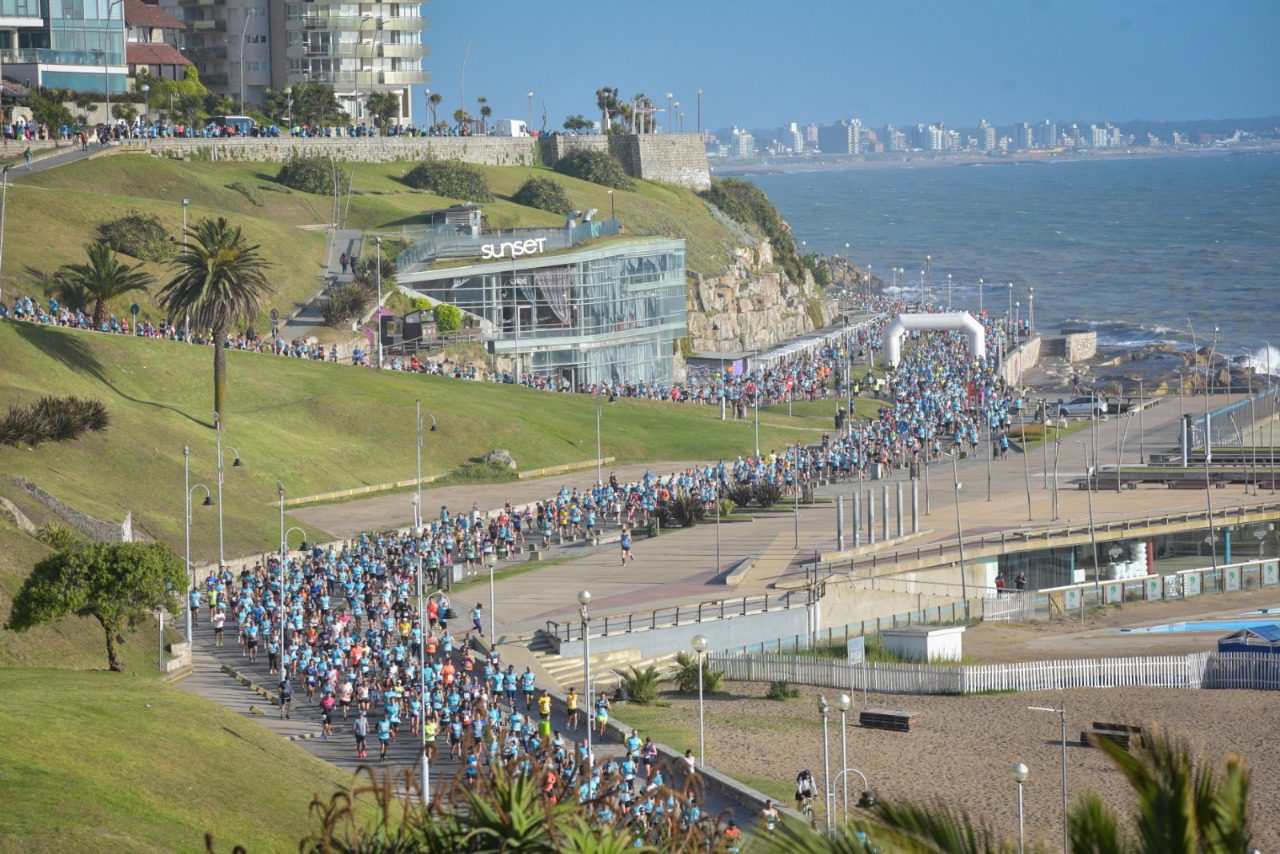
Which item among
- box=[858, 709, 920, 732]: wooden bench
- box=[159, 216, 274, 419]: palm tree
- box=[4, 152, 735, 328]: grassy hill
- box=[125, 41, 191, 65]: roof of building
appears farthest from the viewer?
box=[125, 41, 191, 65]: roof of building

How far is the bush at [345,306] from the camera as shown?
8262 centimetres

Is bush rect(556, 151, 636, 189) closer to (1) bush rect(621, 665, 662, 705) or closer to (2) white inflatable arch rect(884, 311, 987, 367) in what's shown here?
(2) white inflatable arch rect(884, 311, 987, 367)

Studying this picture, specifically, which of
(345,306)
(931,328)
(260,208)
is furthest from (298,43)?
Answer: (345,306)

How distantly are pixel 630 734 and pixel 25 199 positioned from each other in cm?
5555

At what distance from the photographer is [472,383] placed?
80.3 metres

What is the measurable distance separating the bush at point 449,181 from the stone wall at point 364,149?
3.60m

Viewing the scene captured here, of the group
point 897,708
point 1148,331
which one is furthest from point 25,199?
point 1148,331

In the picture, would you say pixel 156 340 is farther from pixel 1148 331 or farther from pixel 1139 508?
pixel 1148 331

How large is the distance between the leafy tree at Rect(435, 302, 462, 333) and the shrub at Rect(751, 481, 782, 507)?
24780 millimetres

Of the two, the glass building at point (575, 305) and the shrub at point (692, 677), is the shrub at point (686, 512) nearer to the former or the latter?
the shrub at point (692, 677)

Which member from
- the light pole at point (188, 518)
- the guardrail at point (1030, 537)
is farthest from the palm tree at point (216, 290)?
the guardrail at point (1030, 537)

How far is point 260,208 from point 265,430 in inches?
1638

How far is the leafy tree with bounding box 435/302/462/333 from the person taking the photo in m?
85.8

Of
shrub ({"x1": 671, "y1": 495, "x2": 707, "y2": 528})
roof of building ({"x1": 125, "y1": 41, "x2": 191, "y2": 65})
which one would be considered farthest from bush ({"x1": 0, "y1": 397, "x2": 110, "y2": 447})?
roof of building ({"x1": 125, "y1": 41, "x2": 191, "y2": 65})
